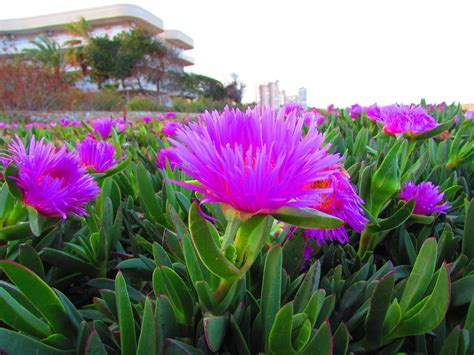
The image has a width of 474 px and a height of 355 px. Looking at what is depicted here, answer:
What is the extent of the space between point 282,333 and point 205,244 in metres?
0.11

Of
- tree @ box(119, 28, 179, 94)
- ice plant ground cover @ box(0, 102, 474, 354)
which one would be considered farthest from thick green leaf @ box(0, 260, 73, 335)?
tree @ box(119, 28, 179, 94)

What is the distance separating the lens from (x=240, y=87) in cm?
2755

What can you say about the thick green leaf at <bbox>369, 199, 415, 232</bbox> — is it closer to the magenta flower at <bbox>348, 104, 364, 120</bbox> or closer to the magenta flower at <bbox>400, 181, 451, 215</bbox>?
the magenta flower at <bbox>400, 181, 451, 215</bbox>

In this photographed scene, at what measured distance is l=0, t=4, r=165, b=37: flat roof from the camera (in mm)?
28422

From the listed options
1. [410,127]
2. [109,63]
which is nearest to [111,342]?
[410,127]

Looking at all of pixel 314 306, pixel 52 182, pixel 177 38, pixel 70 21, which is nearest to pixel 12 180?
pixel 52 182

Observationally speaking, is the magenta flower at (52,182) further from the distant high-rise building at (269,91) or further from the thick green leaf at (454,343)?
the distant high-rise building at (269,91)

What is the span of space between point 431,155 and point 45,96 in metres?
10.5

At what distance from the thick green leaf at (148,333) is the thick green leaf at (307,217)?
0.13 m

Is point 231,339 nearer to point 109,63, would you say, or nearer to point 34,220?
point 34,220

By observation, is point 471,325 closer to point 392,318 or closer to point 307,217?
point 392,318

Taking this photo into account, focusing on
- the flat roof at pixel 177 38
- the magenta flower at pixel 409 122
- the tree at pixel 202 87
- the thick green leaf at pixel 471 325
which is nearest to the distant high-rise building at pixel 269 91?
the magenta flower at pixel 409 122

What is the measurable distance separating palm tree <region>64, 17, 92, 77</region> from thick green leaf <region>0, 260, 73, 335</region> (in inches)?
1026

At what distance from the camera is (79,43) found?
26781 mm
